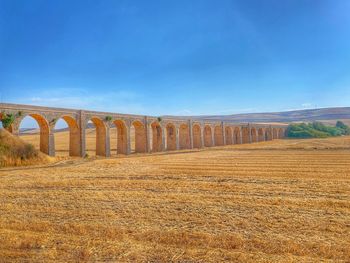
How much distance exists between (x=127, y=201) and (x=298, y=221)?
12.1 feet

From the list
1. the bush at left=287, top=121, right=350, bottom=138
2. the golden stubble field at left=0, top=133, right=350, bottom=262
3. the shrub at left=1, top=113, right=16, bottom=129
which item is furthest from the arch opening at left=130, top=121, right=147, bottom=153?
the bush at left=287, top=121, right=350, bottom=138

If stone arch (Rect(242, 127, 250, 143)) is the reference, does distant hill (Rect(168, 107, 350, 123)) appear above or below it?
above

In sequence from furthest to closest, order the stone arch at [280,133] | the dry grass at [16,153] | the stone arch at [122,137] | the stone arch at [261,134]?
1. the stone arch at [280,133]
2. the stone arch at [261,134]
3. the stone arch at [122,137]
4. the dry grass at [16,153]

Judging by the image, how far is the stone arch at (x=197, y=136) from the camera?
42.4 metres

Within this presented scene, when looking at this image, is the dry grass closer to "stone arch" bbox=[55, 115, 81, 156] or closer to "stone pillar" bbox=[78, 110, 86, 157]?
"stone pillar" bbox=[78, 110, 86, 157]

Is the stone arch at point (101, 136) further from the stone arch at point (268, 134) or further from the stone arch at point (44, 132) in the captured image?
the stone arch at point (268, 134)

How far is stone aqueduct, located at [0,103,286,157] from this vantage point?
72.7ft

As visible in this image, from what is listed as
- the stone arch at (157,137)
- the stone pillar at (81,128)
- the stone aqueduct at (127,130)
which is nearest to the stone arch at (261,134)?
the stone aqueduct at (127,130)

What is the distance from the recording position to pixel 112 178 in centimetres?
1073

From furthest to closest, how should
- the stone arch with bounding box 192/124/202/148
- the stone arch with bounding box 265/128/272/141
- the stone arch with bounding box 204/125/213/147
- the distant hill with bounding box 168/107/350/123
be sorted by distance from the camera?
the distant hill with bounding box 168/107/350/123 < the stone arch with bounding box 265/128/272/141 < the stone arch with bounding box 204/125/213/147 < the stone arch with bounding box 192/124/202/148

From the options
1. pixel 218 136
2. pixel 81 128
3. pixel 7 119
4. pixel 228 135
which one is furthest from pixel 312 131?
pixel 7 119

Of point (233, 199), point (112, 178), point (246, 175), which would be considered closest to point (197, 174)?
point (246, 175)

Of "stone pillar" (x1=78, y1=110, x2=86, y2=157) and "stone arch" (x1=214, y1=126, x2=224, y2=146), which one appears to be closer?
"stone pillar" (x1=78, y1=110, x2=86, y2=157)

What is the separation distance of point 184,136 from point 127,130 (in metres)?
12.9
